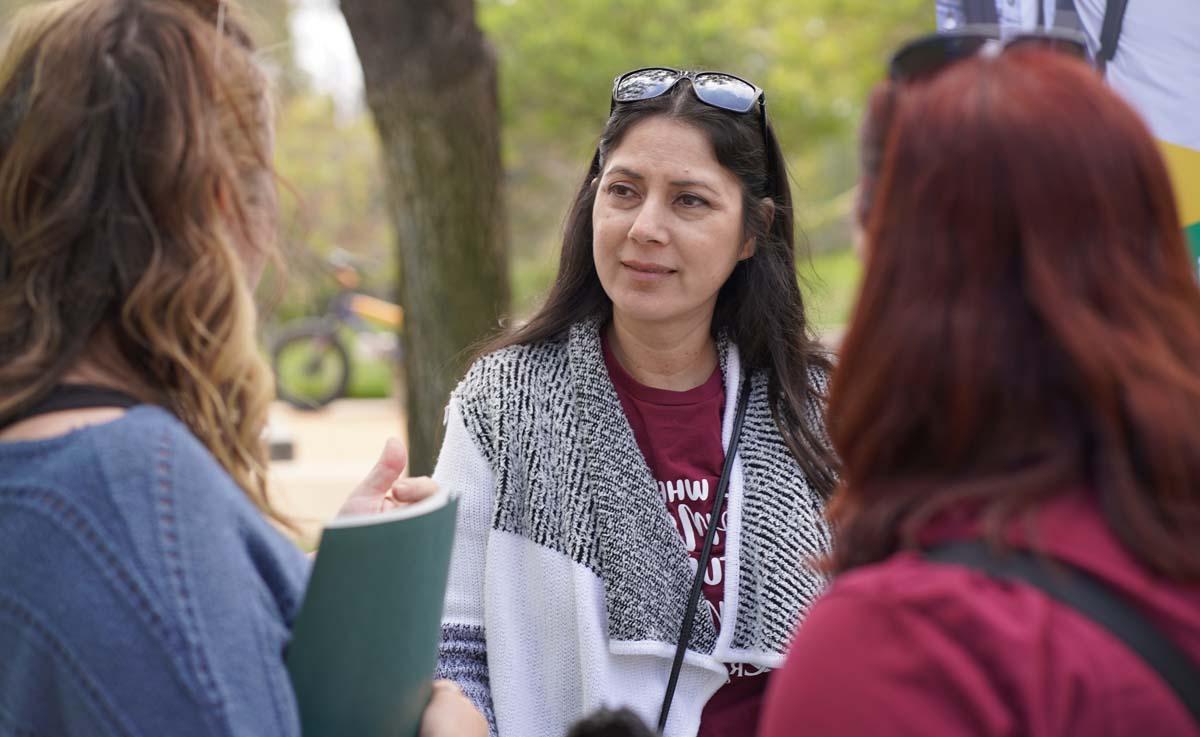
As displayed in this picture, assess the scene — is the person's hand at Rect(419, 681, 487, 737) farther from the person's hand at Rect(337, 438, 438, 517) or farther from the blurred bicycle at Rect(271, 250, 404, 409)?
the blurred bicycle at Rect(271, 250, 404, 409)

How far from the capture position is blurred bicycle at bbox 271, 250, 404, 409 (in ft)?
52.4

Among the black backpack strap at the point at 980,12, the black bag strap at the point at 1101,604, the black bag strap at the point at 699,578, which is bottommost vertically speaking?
the black bag strap at the point at 699,578

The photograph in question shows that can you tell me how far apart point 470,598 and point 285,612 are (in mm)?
943

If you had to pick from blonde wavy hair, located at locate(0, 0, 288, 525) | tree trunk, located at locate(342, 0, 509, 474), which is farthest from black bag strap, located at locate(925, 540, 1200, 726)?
tree trunk, located at locate(342, 0, 509, 474)

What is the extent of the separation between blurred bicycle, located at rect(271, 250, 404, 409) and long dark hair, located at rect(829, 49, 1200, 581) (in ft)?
44.7

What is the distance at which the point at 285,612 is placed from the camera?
1.50 meters

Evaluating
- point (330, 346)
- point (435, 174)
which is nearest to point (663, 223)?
point (435, 174)

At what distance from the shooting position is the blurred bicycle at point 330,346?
15984 millimetres

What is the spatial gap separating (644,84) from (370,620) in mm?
1516

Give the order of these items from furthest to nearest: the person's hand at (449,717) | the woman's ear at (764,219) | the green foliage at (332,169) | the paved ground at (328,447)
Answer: the green foliage at (332,169) → the paved ground at (328,447) → the woman's ear at (764,219) → the person's hand at (449,717)

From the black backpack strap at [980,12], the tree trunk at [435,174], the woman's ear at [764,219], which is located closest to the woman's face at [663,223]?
the woman's ear at [764,219]

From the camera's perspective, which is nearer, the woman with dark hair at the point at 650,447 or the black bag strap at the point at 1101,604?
the black bag strap at the point at 1101,604

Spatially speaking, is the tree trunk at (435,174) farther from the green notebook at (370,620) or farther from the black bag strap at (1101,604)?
the black bag strap at (1101,604)

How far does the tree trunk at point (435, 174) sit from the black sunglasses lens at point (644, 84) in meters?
2.18
